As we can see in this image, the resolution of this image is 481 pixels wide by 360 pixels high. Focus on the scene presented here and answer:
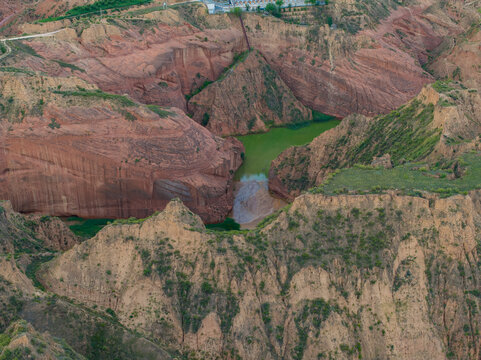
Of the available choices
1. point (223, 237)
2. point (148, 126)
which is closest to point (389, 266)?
Answer: point (223, 237)

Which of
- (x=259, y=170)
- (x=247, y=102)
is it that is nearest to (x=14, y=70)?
(x=259, y=170)

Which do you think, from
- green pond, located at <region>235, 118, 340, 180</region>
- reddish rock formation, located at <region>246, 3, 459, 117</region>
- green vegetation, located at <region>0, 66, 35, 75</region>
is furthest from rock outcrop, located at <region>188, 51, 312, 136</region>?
green vegetation, located at <region>0, 66, 35, 75</region>

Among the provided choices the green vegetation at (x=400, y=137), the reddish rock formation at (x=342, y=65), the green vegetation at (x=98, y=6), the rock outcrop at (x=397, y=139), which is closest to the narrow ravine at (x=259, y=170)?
the rock outcrop at (x=397, y=139)

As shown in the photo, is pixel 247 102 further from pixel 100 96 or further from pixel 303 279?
pixel 303 279

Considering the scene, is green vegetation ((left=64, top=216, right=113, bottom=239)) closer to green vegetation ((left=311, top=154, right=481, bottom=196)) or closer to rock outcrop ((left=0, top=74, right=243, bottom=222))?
rock outcrop ((left=0, top=74, right=243, bottom=222))

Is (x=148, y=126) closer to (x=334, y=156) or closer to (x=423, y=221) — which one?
(x=334, y=156)

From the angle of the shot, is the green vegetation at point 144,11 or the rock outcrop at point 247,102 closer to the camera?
the rock outcrop at point 247,102

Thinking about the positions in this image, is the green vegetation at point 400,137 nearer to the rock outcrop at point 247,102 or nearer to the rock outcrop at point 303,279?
the rock outcrop at point 303,279
